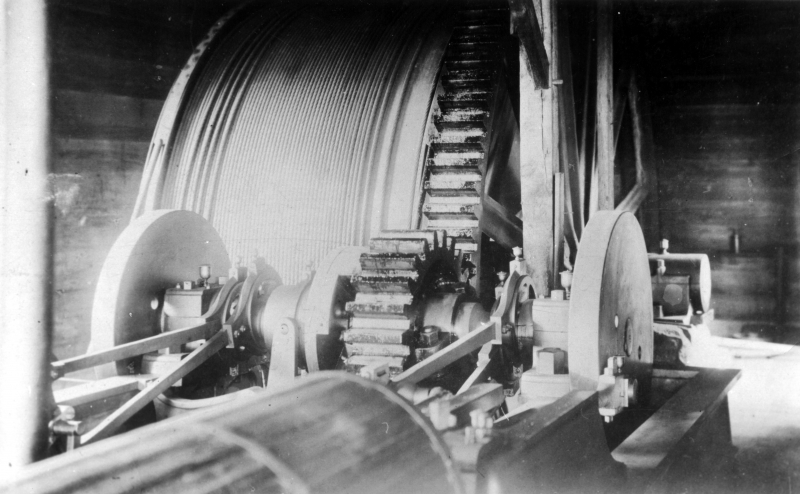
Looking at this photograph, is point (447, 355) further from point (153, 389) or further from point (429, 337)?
point (153, 389)

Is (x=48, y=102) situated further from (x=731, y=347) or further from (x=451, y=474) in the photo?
(x=731, y=347)

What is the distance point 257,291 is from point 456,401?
192 cm

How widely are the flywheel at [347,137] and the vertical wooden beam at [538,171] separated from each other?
1.09ft

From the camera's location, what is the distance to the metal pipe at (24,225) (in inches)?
51.0

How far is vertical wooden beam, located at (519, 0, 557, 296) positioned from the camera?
13.4 ft

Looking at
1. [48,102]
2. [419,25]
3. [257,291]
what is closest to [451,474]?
[48,102]

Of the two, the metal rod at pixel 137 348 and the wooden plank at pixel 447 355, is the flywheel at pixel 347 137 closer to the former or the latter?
the wooden plank at pixel 447 355

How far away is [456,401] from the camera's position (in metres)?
1.99

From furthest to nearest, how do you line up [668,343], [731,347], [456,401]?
[731,347] < [668,343] < [456,401]

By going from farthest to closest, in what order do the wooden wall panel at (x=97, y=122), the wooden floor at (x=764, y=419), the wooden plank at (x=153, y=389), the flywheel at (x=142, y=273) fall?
the wooden wall panel at (x=97, y=122) < the wooden floor at (x=764, y=419) < the flywheel at (x=142, y=273) < the wooden plank at (x=153, y=389)

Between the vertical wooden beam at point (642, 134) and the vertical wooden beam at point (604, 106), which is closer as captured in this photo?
the vertical wooden beam at point (604, 106)

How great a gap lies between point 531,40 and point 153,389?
8.30 ft

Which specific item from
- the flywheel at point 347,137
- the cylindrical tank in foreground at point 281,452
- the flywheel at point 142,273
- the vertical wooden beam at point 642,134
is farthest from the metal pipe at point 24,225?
the vertical wooden beam at point 642,134

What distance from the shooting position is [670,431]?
2.93m
